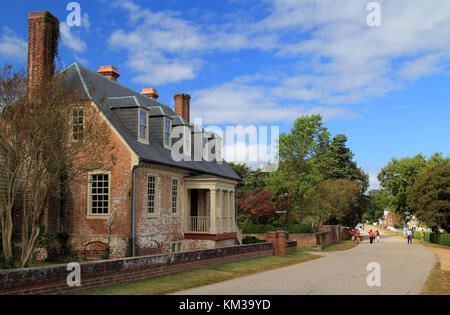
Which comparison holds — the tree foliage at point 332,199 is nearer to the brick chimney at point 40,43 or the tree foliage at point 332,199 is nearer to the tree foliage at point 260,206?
the tree foliage at point 260,206

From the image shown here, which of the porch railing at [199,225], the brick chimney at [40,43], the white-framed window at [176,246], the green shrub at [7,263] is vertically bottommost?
the white-framed window at [176,246]

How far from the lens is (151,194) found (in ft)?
69.6

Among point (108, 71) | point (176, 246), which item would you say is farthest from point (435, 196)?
point (108, 71)

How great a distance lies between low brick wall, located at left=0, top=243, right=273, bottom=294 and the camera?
9.26 m

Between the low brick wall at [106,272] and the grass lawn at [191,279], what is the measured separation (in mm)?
237

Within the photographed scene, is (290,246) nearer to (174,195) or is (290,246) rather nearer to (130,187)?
(174,195)

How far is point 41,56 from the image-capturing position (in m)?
18.9

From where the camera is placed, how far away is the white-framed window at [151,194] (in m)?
21.2

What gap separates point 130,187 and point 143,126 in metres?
3.83

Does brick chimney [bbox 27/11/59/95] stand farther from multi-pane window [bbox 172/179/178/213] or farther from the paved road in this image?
the paved road

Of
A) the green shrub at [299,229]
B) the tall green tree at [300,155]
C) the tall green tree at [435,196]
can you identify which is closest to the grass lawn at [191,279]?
the green shrub at [299,229]

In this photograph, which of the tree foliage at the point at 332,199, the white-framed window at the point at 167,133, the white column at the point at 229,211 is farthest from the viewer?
the tree foliage at the point at 332,199

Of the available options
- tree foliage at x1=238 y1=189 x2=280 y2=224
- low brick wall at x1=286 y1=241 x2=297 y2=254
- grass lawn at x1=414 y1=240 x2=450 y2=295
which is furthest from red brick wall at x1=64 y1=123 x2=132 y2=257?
tree foliage at x1=238 y1=189 x2=280 y2=224
